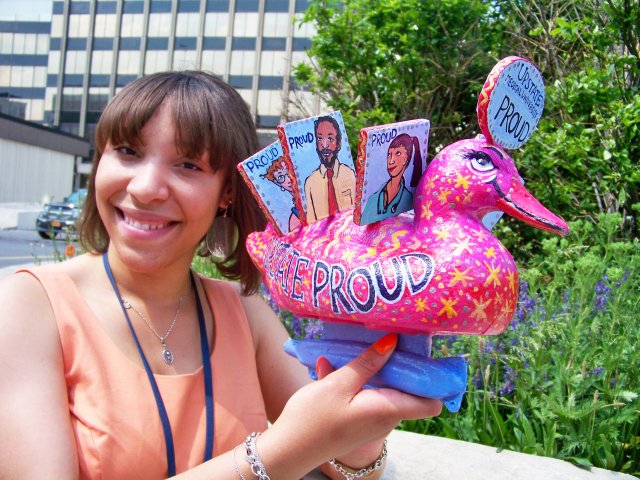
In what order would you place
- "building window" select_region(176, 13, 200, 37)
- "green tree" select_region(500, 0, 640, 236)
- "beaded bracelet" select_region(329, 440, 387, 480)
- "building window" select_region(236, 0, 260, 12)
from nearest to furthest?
1. "beaded bracelet" select_region(329, 440, 387, 480)
2. "green tree" select_region(500, 0, 640, 236)
3. "building window" select_region(236, 0, 260, 12)
4. "building window" select_region(176, 13, 200, 37)

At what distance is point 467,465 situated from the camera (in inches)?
69.3

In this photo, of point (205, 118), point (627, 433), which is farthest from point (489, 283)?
point (627, 433)

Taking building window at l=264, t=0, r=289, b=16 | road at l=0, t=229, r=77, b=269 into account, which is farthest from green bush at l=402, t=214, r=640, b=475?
building window at l=264, t=0, r=289, b=16

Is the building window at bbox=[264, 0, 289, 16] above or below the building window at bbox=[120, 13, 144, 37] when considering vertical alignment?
above

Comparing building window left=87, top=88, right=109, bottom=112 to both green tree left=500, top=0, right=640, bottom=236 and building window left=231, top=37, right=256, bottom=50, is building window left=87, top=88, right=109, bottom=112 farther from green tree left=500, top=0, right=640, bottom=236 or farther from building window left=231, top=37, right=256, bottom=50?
green tree left=500, top=0, right=640, bottom=236

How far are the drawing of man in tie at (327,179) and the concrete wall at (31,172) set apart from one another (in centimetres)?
2648

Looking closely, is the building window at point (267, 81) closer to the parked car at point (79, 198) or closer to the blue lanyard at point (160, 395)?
the parked car at point (79, 198)

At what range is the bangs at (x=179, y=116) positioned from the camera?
1.25m

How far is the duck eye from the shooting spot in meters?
1.01

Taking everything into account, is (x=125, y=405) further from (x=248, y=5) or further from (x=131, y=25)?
(x=131, y=25)

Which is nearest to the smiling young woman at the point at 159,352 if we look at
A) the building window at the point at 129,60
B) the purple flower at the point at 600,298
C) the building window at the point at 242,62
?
the purple flower at the point at 600,298

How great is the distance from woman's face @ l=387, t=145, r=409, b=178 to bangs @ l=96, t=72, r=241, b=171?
45 centimetres

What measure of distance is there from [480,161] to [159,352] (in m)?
0.82

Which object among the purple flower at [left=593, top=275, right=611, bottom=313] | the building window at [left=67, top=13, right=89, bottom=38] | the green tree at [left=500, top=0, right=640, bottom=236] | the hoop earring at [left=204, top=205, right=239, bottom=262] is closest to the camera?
the hoop earring at [left=204, top=205, right=239, bottom=262]
